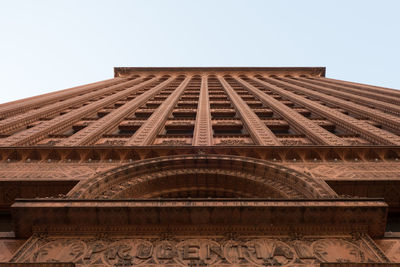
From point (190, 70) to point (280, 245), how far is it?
48.6 metres

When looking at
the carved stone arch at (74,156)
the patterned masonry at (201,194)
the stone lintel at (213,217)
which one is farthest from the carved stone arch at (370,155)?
the carved stone arch at (74,156)

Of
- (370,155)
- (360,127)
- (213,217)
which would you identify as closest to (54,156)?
(213,217)

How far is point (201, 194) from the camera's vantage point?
11023mm

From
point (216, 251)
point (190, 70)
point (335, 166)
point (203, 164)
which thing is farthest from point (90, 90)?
point (216, 251)

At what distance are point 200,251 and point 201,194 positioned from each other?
14.6ft

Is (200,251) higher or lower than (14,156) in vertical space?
lower

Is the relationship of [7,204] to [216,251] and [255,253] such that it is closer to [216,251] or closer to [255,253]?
[216,251]

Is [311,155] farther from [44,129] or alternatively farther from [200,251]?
[44,129]

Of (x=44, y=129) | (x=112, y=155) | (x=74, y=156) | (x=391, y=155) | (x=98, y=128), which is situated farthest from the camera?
(x=98, y=128)

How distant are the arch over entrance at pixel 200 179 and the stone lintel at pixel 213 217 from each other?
93.3 inches

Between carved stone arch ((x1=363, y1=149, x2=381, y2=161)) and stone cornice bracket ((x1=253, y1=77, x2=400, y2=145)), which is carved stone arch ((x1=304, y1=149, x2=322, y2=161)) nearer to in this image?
carved stone arch ((x1=363, y1=149, x2=381, y2=161))

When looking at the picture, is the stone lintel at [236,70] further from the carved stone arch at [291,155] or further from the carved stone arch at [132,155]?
the carved stone arch at [291,155]

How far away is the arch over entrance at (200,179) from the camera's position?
9914mm

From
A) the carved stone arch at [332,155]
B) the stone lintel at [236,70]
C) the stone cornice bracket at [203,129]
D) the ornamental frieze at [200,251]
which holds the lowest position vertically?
the ornamental frieze at [200,251]
